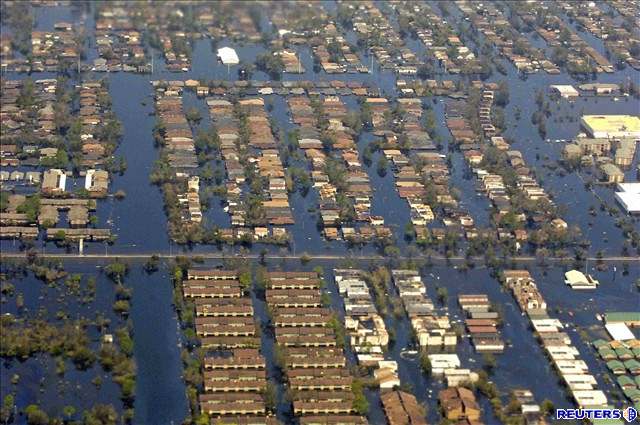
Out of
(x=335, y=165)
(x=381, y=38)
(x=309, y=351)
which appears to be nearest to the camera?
(x=309, y=351)

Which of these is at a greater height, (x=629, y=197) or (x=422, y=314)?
(x=629, y=197)

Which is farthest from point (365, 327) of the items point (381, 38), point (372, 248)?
point (381, 38)

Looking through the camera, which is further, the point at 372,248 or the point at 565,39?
the point at 565,39

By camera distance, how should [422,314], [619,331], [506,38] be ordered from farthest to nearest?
[506,38] < [422,314] < [619,331]

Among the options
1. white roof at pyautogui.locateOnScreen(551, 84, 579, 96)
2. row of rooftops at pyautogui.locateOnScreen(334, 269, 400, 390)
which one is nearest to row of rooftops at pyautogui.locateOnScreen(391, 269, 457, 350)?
row of rooftops at pyautogui.locateOnScreen(334, 269, 400, 390)

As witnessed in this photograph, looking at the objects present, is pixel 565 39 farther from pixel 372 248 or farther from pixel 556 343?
pixel 556 343

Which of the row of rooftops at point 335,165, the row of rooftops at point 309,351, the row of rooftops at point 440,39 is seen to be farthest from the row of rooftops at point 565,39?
the row of rooftops at point 309,351
